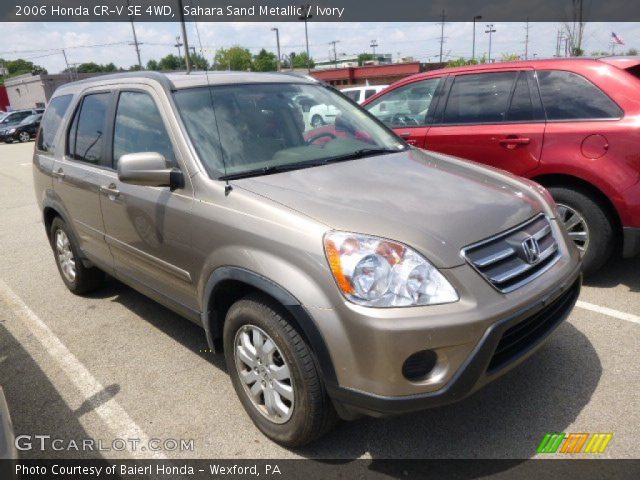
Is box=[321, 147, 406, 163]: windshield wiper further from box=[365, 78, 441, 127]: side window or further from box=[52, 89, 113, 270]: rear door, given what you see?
box=[365, 78, 441, 127]: side window

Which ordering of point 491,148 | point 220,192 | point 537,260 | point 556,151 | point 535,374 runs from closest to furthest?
point 537,260 → point 220,192 → point 535,374 → point 556,151 → point 491,148

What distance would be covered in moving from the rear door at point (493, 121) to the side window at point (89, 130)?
2932mm

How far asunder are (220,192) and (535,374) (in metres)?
2.10

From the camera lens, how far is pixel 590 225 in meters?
4.08

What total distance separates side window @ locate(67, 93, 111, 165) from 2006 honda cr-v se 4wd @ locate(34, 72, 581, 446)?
4 cm

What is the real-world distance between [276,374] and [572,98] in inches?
131

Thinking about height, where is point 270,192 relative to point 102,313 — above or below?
above

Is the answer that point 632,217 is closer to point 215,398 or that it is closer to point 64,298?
point 215,398

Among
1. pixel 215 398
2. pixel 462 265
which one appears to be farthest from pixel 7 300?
pixel 462 265

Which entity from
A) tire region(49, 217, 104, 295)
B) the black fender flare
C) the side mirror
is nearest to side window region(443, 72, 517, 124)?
the side mirror

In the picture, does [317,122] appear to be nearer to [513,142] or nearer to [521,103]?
[513,142]

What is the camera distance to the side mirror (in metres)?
2.72

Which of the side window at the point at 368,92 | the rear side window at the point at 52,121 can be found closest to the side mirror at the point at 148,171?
the rear side window at the point at 52,121

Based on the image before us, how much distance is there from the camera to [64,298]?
4.75m
